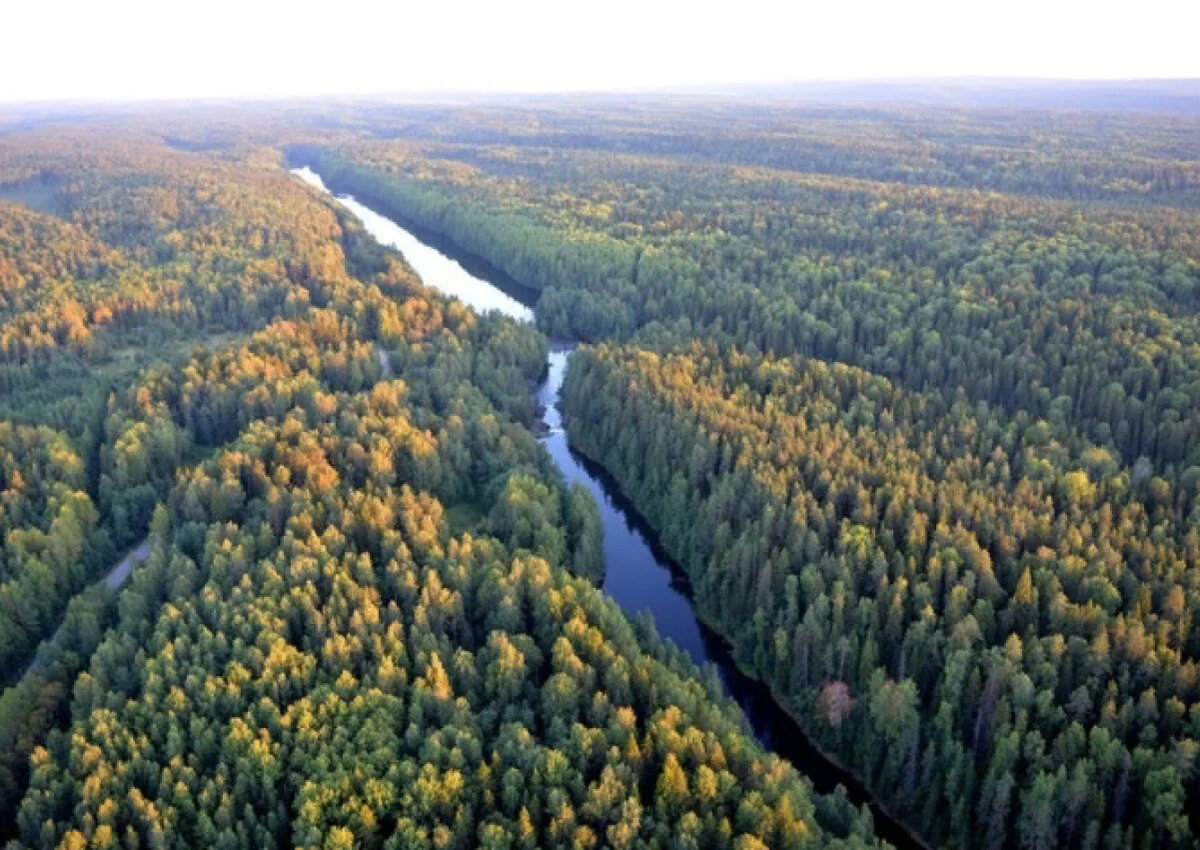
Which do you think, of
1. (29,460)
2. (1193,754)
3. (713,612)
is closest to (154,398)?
(29,460)

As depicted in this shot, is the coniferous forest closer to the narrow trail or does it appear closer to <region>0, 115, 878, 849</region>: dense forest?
<region>0, 115, 878, 849</region>: dense forest

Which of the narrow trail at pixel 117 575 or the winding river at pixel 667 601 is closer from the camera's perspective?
the winding river at pixel 667 601

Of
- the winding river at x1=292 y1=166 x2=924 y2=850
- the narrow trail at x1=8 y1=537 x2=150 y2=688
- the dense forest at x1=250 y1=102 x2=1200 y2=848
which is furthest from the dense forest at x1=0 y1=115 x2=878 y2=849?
the dense forest at x1=250 y1=102 x2=1200 y2=848

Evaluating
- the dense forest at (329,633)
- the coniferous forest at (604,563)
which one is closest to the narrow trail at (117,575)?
the coniferous forest at (604,563)

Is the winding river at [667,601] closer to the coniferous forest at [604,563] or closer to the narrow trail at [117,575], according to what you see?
the coniferous forest at [604,563]

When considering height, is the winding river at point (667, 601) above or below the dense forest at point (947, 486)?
below

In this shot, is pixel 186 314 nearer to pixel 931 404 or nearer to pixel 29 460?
pixel 29 460

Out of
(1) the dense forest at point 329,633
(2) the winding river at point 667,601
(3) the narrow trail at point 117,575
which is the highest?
(1) the dense forest at point 329,633
